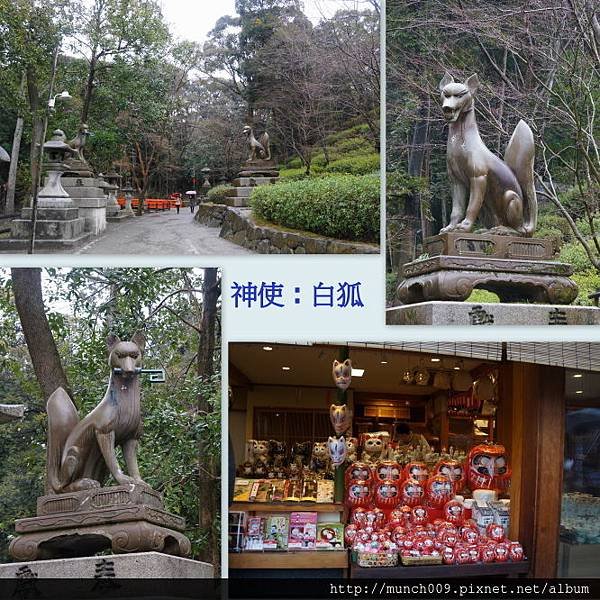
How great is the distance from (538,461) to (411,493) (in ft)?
3.43

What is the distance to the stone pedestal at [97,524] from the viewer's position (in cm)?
546

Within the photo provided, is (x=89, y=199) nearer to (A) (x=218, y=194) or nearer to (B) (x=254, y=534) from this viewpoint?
(A) (x=218, y=194)

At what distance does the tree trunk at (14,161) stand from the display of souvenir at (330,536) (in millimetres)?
4022

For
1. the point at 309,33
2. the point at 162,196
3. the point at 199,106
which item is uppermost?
the point at 309,33

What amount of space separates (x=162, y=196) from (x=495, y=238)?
10.5 ft

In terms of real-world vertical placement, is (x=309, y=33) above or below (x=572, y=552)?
above

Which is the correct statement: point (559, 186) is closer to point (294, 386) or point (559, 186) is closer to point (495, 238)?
point (495, 238)

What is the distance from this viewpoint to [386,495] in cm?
656

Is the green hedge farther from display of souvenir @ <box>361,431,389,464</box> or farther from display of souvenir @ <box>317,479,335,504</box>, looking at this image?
display of souvenir @ <box>317,479,335,504</box>

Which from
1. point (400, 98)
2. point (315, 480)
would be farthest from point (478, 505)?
point (400, 98)

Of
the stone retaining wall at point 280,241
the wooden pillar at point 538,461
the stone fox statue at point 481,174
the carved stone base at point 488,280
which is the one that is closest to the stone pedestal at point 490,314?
the carved stone base at point 488,280

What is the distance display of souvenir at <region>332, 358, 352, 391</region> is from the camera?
255 inches

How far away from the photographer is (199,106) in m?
7.72

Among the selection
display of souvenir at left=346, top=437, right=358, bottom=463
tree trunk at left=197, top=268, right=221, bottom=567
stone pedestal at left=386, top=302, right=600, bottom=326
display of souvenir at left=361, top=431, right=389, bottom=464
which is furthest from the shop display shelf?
tree trunk at left=197, top=268, right=221, bottom=567
